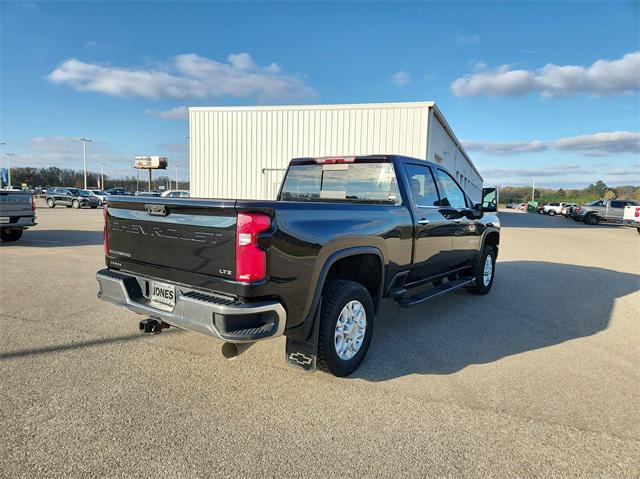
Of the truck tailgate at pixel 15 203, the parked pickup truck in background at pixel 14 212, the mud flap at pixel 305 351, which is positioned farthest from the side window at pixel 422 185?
the truck tailgate at pixel 15 203

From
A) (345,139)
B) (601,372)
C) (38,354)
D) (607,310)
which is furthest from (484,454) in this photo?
(345,139)

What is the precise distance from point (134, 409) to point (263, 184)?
17.8 metres

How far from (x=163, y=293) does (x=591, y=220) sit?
36057 millimetres

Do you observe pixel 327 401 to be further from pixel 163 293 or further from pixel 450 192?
pixel 450 192

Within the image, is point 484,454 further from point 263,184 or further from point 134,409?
point 263,184

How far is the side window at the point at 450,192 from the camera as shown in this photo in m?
5.28

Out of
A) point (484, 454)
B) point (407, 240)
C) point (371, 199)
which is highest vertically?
point (371, 199)

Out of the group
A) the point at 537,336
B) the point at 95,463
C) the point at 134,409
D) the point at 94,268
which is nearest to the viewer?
the point at 95,463

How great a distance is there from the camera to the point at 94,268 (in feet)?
26.6

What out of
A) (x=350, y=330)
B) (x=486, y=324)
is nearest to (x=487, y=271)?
(x=486, y=324)

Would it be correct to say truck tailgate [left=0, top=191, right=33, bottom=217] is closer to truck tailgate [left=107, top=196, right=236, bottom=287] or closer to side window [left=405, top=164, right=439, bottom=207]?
truck tailgate [left=107, top=196, right=236, bottom=287]

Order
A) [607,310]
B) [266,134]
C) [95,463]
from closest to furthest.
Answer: [95,463], [607,310], [266,134]

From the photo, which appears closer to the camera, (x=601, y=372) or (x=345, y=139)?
(x=601, y=372)

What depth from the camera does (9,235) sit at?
11898mm
